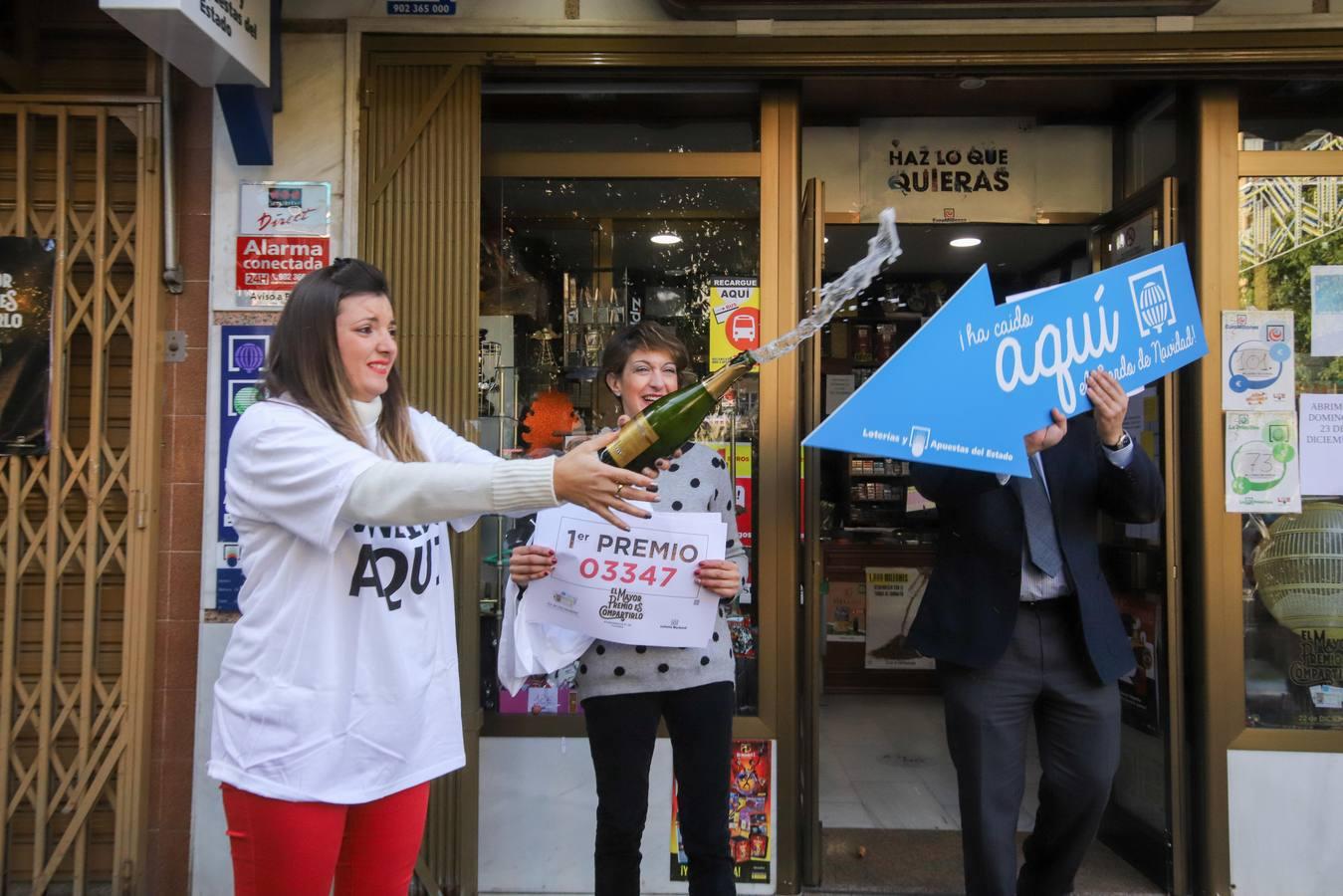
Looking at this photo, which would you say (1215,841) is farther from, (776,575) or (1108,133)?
(1108,133)

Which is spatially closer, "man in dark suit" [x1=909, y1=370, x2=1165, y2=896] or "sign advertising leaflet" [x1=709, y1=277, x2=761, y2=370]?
"man in dark suit" [x1=909, y1=370, x2=1165, y2=896]

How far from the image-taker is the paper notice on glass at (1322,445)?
3.35m

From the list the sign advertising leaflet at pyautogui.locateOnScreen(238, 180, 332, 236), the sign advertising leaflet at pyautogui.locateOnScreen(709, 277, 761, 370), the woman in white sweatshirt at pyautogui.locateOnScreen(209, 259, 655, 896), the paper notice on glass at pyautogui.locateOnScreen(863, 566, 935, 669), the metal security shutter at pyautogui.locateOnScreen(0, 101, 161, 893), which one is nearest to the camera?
the woman in white sweatshirt at pyautogui.locateOnScreen(209, 259, 655, 896)

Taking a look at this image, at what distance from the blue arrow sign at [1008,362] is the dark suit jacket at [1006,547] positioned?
30 cm

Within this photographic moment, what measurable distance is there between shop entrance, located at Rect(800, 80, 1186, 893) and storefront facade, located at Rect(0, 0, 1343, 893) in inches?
1.5

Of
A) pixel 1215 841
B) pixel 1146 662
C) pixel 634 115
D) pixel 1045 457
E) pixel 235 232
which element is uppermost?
pixel 634 115

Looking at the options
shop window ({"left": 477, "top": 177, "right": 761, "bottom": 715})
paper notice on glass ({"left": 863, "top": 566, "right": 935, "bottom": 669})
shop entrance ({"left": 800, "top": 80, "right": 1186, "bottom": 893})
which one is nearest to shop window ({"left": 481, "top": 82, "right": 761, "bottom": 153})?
shop window ({"left": 477, "top": 177, "right": 761, "bottom": 715})

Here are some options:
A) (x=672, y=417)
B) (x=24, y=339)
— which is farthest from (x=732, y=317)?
(x=24, y=339)

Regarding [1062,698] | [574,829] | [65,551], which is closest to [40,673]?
[65,551]

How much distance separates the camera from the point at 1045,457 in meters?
2.48

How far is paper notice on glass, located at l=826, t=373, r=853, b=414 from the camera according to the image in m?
6.70

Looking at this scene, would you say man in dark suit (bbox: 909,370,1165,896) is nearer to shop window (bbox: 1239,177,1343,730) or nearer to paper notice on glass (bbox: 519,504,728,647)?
paper notice on glass (bbox: 519,504,728,647)

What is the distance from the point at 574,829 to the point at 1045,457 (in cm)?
218

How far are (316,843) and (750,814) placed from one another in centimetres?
199
